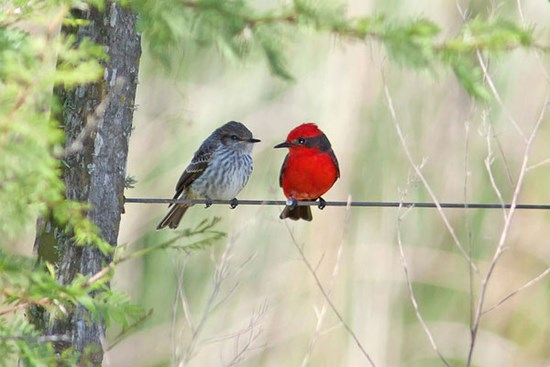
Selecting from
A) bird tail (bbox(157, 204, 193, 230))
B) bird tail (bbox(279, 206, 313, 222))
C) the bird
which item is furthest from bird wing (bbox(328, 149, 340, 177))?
bird tail (bbox(157, 204, 193, 230))

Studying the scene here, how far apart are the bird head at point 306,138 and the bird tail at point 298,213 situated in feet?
1.25

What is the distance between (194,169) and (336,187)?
2.89ft

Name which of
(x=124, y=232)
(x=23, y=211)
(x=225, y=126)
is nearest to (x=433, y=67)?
(x=23, y=211)

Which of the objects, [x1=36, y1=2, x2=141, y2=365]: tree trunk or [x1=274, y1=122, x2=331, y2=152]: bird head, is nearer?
[x1=36, y1=2, x2=141, y2=365]: tree trunk

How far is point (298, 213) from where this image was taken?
6125 mm

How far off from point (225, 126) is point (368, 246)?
1.17 m

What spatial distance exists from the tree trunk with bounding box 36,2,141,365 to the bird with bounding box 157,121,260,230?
237 cm

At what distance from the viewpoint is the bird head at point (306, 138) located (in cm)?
587

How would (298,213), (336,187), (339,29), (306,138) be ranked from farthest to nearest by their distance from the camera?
(336,187), (298,213), (306,138), (339,29)

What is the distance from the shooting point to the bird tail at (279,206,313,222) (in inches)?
239

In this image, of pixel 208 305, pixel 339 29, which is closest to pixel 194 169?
pixel 208 305

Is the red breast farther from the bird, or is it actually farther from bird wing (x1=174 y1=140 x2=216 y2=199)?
bird wing (x1=174 y1=140 x2=216 y2=199)

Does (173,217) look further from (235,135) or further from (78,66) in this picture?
(78,66)

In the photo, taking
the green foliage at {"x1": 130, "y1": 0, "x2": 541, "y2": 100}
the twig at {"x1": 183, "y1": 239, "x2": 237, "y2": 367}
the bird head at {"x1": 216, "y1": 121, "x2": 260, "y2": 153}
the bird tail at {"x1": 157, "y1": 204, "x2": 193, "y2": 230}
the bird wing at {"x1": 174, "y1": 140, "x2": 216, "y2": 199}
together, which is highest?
the green foliage at {"x1": 130, "y1": 0, "x2": 541, "y2": 100}
